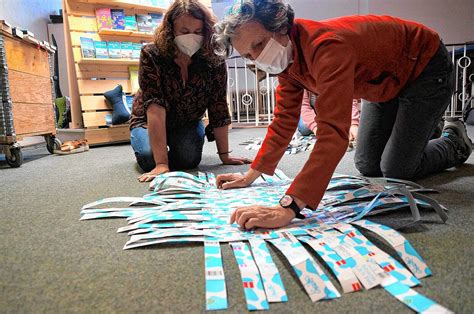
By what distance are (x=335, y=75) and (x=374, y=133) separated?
0.68 metres

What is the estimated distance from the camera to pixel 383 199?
0.90 m

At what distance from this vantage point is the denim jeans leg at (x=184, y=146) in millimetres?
1778

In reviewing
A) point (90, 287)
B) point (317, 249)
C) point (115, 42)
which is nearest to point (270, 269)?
point (317, 249)

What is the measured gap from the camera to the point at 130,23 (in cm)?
328

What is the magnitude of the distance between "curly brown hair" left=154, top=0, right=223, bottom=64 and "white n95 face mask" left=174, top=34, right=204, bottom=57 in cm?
2

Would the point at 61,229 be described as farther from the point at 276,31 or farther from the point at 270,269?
the point at 276,31

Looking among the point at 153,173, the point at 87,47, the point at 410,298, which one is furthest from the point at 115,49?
the point at 410,298

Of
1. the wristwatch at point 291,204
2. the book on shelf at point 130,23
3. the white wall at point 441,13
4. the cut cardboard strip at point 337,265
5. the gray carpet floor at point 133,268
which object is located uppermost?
the white wall at point 441,13

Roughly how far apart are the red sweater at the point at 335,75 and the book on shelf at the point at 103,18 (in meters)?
2.53

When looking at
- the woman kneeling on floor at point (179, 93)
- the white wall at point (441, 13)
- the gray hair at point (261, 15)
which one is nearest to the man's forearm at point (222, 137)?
the woman kneeling on floor at point (179, 93)

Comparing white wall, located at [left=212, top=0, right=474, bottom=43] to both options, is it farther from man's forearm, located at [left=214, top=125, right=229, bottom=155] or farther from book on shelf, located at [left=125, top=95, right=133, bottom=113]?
man's forearm, located at [left=214, top=125, right=229, bottom=155]

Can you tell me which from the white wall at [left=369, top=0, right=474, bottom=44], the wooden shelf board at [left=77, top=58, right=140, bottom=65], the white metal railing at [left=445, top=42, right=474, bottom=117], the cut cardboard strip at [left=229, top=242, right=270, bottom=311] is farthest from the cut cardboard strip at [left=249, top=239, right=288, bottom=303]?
the white wall at [left=369, top=0, right=474, bottom=44]

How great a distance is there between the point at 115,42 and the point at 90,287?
3026 mm

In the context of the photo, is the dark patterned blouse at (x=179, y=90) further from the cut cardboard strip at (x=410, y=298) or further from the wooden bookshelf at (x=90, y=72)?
the wooden bookshelf at (x=90, y=72)
